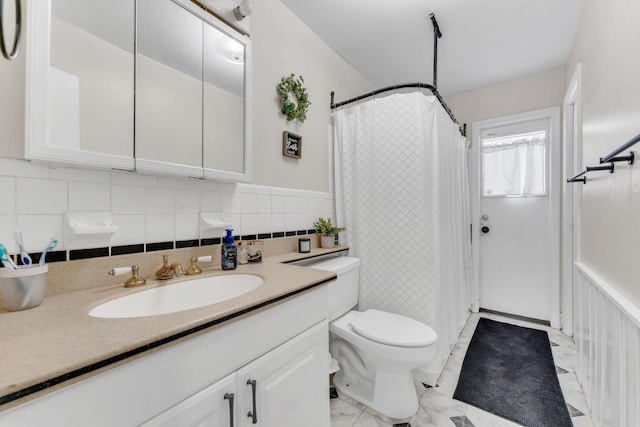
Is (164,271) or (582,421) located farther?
(582,421)

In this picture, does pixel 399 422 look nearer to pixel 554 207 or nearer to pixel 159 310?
pixel 159 310

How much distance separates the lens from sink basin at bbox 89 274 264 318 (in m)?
0.81

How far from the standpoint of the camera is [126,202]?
978 millimetres

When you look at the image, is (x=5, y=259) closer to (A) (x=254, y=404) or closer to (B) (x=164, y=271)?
(B) (x=164, y=271)

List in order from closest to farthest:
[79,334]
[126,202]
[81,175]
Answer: [79,334] < [81,175] < [126,202]

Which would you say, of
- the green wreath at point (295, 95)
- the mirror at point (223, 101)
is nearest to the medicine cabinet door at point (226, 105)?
the mirror at point (223, 101)

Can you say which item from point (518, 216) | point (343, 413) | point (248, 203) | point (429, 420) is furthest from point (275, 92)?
point (518, 216)

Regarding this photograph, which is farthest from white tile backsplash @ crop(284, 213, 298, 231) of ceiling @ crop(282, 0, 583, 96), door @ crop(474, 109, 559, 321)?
door @ crop(474, 109, 559, 321)

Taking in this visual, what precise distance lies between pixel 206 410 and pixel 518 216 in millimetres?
3025

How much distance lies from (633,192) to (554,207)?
1900 millimetres

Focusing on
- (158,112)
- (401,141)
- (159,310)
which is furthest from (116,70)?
(401,141)

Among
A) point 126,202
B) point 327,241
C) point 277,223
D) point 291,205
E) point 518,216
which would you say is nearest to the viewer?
point 126,202

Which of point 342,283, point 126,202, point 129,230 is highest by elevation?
point 126,202

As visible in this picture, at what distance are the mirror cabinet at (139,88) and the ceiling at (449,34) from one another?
2.77ft
